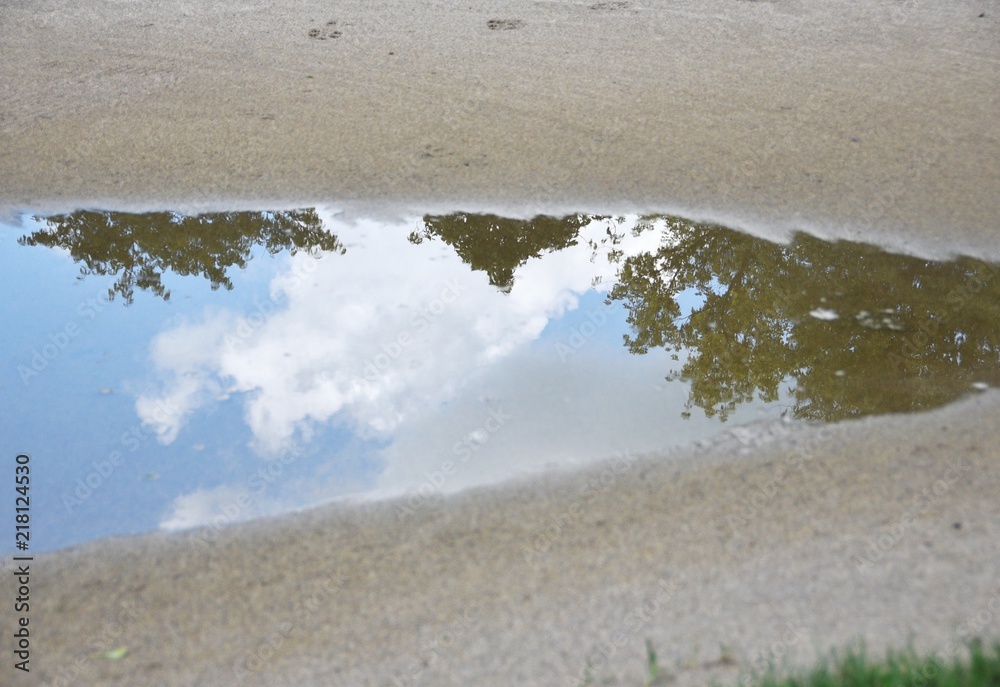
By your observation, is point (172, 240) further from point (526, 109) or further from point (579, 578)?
point (579, 578)

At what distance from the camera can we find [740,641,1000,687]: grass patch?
7.86ft

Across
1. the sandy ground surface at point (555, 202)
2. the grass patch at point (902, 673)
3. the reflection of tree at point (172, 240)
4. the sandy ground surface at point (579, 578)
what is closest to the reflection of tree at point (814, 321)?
the sandy ground surface at point (555, 202)

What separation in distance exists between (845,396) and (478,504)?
1696 millimetres

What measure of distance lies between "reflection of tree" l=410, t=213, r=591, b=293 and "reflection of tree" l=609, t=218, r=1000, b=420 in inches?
17.2

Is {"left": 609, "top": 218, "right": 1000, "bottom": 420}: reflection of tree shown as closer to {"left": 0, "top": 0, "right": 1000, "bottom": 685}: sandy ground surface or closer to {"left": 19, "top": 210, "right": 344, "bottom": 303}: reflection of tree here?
{"left": 0, "top": 0, "right": 1000, "bottom": 685}: sandy ground surface

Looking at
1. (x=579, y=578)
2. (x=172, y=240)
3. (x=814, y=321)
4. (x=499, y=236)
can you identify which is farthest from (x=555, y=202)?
(x=579, y=578)

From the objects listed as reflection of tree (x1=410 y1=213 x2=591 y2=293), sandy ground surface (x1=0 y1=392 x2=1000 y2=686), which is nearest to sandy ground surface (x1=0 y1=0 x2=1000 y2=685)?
sandy ground surface (x1=0 y1=392 x2=1000 y2=686)

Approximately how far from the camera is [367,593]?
3027 mm

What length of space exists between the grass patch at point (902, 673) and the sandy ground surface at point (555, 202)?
16cm

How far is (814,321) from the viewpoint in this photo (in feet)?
14.7

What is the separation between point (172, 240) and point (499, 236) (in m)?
1.81

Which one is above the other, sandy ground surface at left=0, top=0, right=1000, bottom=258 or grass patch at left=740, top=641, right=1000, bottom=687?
sandy ground surface at left=0, top=0, right=1000, bottom=258

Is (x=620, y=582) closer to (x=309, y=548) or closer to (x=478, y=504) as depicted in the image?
(x=478, y=504)

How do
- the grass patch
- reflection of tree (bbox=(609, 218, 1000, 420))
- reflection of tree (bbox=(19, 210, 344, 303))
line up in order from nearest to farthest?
the grass patch < reflection of tree (bbox=(609, 218, 1000, 420)) < reflection of tree (bbox=(19, 210, 344, 303))
